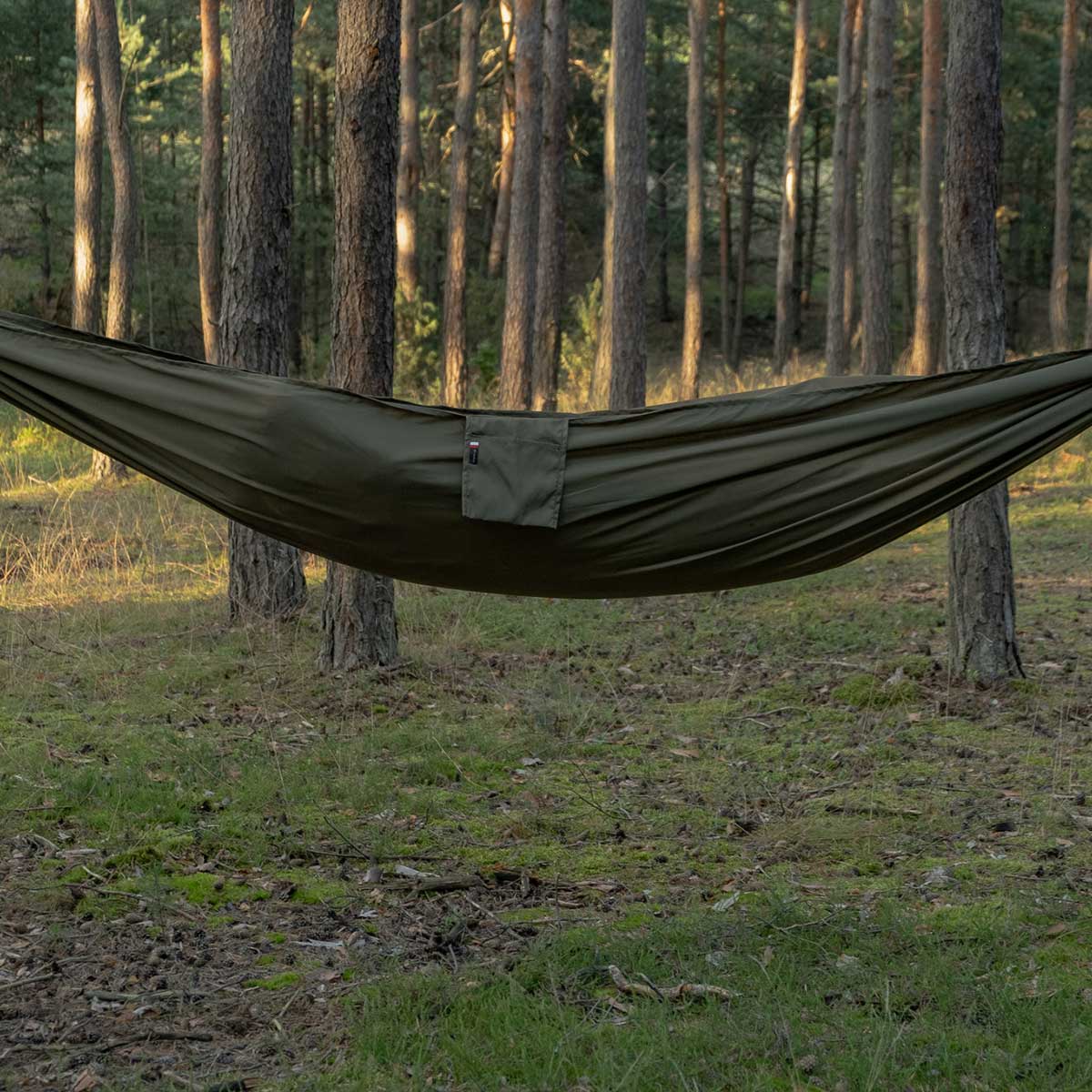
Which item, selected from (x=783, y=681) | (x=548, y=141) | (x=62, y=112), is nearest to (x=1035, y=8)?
(x=548, y=141)

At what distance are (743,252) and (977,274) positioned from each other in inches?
841

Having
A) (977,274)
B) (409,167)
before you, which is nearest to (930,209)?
(409,167)

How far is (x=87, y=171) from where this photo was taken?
1283 centimetres

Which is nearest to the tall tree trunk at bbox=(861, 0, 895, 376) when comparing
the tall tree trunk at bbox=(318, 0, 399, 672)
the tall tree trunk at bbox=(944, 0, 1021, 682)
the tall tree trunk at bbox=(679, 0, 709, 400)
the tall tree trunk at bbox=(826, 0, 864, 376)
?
the tall tree trunk at bbox=(826, 0, 864, 376)

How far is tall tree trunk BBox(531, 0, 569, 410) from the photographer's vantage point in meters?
14.4

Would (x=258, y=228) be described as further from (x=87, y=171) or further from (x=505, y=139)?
(x=505, y=139)

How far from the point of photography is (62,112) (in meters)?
21.0

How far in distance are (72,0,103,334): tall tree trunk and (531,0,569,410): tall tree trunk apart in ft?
15.3

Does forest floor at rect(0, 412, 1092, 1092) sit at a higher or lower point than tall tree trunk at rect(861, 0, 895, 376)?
lower

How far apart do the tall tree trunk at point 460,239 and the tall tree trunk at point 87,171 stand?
400 cm

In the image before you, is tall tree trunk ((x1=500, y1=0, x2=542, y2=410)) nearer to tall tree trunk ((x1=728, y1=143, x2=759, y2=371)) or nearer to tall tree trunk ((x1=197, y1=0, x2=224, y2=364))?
tall tree trunk ((x1=197, y1=0, x2=224, y2=364))

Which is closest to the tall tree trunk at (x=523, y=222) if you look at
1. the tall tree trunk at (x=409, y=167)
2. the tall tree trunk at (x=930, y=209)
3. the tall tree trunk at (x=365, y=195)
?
the tall tree trunk at (x=409, y=167)

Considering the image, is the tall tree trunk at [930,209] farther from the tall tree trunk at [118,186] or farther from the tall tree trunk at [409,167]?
the tall tree trunk at [118,186]

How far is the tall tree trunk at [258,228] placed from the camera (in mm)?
6945
